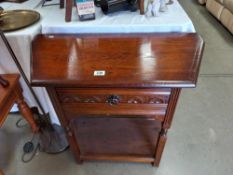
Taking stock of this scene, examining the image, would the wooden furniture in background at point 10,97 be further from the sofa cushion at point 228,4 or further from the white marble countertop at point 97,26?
the sofa cushion at point 228,4

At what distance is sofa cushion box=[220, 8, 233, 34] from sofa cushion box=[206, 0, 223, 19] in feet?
0.30

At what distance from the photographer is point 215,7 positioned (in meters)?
2.83

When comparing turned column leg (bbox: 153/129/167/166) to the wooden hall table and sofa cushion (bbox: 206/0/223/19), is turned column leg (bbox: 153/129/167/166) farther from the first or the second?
sofa cushion (bbox: 206/0/223/19)

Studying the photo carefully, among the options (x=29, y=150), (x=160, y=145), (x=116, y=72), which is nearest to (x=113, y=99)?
(x=116, y=72)

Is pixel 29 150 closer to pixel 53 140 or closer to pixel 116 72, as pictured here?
pixel 53 140

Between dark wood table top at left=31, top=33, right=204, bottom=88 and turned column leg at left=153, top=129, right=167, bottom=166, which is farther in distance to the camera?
turned column leg at left=153, top=129, right=167, bottom=166

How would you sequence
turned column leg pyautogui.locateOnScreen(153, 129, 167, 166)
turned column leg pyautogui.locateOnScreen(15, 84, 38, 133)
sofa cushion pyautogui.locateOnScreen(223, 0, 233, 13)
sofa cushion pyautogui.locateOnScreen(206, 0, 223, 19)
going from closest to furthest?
turned column leg pyautogui.locateOnScreen(153, 129, 167, 166), turned column leg pyautogui.locateOnScreen(15, 84, 38, 133), sofa cushion pyautogui.locateOnScreen(223, 0, 233, 13), sofa cushion pyautogui.locateOnScreen(206, 0, 223, 19)

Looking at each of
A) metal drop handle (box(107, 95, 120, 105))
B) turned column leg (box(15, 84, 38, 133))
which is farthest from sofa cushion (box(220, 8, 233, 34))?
turned column leg (box(15, 84, 38, 133))

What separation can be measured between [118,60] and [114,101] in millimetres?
168

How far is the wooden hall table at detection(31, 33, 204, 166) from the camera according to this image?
729mm

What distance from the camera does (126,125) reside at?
1.22 metres

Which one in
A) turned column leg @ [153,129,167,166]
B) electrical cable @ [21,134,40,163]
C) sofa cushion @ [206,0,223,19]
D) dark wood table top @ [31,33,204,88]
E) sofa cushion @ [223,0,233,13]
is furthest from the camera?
sofa cushion @ [206,0,223,19]

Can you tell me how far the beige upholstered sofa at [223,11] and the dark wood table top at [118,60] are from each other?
190cm

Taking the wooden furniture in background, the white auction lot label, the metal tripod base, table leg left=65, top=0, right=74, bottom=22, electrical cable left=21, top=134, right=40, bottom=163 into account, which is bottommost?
electrical cable left=21, top=134, right=40, bottom=163
